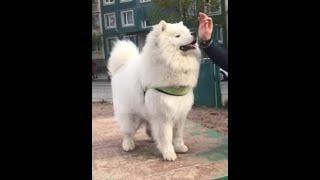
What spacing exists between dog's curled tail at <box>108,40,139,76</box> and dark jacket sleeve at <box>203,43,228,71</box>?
321 millimetres

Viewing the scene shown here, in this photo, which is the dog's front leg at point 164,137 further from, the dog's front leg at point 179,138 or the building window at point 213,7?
the building window at point 213,7

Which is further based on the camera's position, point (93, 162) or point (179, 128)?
point (179, 128)

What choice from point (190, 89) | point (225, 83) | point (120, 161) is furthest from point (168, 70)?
point (120, 161)

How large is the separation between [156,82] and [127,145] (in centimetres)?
32

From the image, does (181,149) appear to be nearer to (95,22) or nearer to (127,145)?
(127,145)

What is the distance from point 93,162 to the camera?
197cm

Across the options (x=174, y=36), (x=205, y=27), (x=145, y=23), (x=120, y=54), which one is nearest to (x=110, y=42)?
(x=120, y=54)

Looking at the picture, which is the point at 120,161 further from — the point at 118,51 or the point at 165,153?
the point at 118,51

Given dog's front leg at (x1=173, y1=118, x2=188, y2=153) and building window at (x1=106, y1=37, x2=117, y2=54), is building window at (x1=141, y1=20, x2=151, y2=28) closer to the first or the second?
building window at (x1=106, y1=37, x2=117, y2=54)

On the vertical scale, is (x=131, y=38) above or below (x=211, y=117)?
above

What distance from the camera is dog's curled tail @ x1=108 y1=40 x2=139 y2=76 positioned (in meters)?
2.01

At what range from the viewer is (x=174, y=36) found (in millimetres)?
1952

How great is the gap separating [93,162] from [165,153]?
0.32 m

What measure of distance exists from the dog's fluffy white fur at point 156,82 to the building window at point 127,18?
3.3 inches
